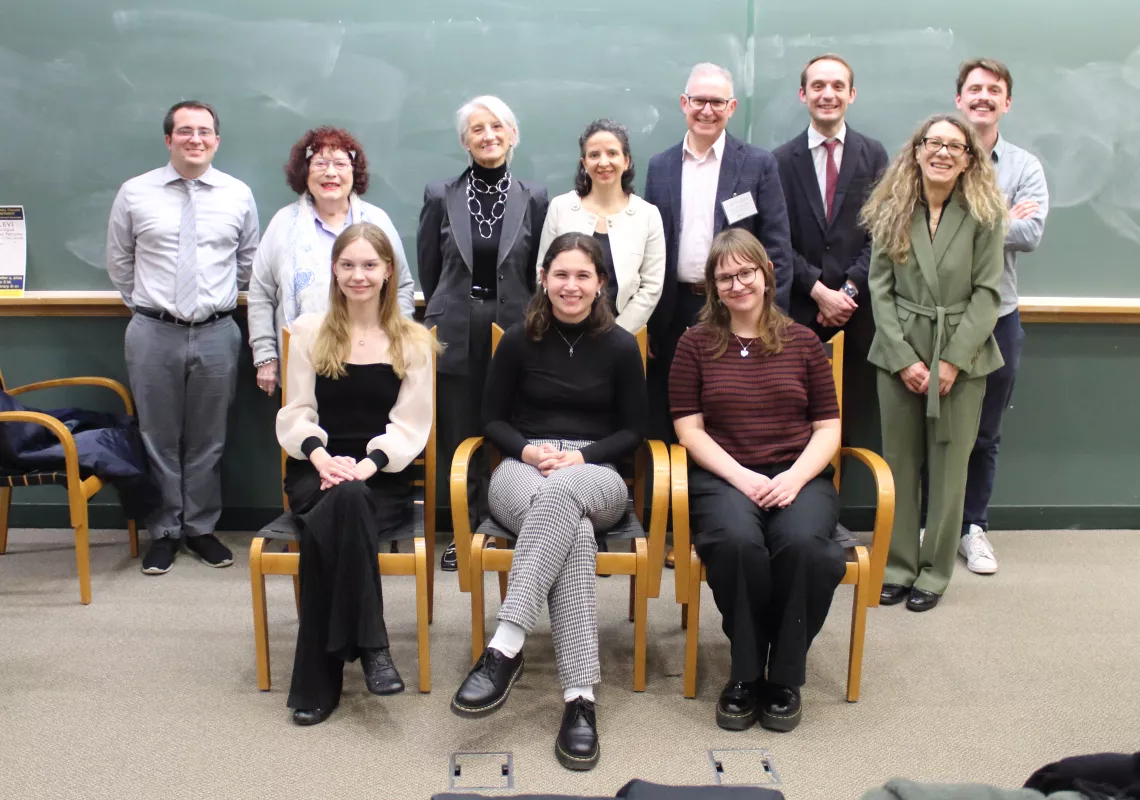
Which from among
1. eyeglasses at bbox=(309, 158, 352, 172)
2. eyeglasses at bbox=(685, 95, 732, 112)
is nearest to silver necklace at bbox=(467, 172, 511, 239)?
eyeglasses at bbox=(309, 158, 352, 172)

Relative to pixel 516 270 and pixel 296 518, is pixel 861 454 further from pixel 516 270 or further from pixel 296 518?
pixel 296 518

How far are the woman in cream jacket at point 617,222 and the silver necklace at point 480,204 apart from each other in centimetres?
17

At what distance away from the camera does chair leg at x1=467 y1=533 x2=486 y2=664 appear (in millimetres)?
2541

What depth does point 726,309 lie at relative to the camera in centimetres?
278

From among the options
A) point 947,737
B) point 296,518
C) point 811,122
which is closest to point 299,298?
point 296,518

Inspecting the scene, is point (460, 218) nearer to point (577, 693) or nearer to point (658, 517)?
point (658, 517)

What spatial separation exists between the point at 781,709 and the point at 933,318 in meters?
1.34

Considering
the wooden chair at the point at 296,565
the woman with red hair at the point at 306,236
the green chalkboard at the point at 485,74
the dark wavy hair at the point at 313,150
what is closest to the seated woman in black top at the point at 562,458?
the wooden chair at the point at 296,565

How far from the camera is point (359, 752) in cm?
236

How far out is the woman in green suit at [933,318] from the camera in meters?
3.04

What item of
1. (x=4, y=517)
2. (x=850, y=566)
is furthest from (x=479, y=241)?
(x=4, y=517)

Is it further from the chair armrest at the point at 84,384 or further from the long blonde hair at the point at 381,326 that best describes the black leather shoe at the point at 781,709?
the chair armrest at the point at 84,384

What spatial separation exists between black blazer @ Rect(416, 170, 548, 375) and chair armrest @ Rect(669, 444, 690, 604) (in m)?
0.93

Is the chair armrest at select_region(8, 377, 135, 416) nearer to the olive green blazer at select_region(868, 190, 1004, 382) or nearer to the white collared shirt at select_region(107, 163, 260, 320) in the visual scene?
the white collared shirt at select_region(107, 163, 260, 320)
